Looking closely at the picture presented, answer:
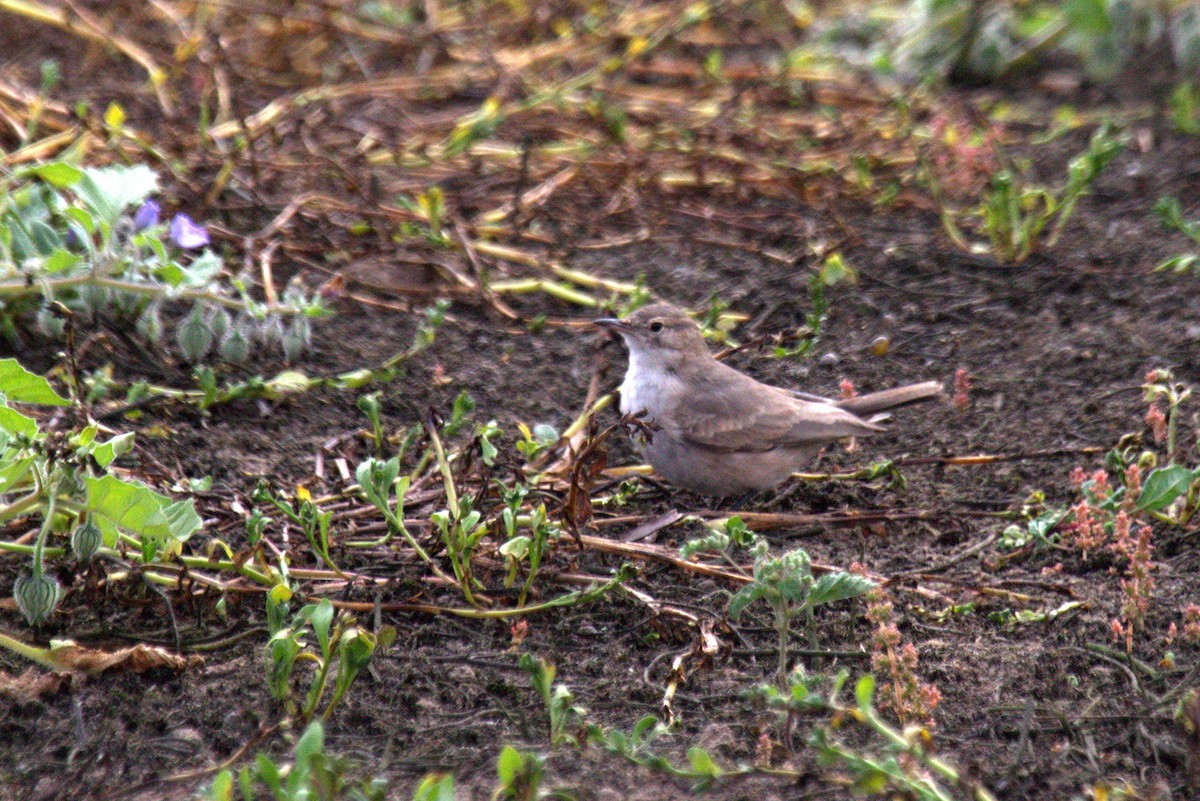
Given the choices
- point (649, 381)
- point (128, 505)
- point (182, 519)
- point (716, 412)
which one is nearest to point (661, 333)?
point (649, 381)

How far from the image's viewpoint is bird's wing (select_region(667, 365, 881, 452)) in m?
5.11

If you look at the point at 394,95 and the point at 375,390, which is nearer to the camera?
the point at 375,390

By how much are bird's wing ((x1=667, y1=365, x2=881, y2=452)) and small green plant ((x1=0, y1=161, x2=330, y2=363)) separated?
1.41m

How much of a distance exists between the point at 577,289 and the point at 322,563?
2.54m

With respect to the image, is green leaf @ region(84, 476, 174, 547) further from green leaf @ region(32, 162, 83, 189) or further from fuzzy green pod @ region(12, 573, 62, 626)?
green leaf @ region(32, 162, 83, 189)

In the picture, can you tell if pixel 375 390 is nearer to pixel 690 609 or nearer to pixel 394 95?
pixel 690 609

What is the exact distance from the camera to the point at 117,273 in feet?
16.4

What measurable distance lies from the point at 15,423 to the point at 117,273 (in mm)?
1517

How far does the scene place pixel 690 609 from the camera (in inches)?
163

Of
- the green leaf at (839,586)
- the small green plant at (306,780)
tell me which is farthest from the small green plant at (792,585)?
the small green plant at (306,780)

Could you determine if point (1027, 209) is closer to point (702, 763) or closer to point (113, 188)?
point (113, 188)

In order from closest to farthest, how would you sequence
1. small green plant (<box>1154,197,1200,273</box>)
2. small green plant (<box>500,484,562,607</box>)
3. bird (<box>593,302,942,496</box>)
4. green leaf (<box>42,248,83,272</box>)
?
small green plant (<box>500,484,562,607</box>) → green leaf (<box>42,248,83,272</box>) → bird (<box>593,302,942,496</box>) → small green plant (<box>1154,197,1200,273</box>)

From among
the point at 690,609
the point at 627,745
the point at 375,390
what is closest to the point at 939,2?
the point at 375,390

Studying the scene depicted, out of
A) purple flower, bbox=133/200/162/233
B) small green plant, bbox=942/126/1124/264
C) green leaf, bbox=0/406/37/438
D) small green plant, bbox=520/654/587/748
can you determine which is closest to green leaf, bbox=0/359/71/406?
green leaf, bbox=0/406/37/438
